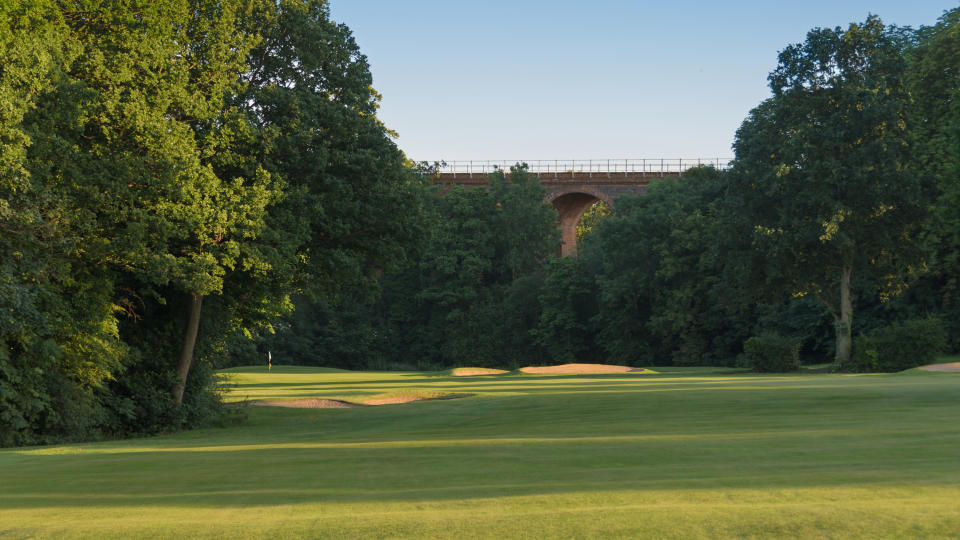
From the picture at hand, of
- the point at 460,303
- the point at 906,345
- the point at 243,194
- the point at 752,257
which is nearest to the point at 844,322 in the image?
the point at 752,257

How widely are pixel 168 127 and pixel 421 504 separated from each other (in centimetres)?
1692

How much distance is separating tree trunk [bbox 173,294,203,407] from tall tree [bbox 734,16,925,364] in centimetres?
2604

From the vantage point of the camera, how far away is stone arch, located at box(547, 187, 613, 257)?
81.6 metres

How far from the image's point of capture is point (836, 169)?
38.8m

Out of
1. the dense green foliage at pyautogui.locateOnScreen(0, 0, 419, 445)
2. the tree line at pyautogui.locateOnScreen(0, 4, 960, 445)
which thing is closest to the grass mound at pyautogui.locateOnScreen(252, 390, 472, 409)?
the tree line at pyautogui.locateOnScreen(0, 4, 960, 445)

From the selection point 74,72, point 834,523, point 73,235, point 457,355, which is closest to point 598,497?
point 834,523

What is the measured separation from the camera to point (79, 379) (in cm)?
2059

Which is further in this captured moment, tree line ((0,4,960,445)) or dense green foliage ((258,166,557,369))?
dense green foliage ((258,166,557,369))

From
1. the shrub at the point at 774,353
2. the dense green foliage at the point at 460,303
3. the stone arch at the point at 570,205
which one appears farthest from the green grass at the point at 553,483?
the stone arch at the point at 570,205

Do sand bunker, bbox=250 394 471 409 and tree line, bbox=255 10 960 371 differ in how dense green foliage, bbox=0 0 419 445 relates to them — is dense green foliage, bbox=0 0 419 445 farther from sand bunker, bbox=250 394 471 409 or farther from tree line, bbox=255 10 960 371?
tree line, bbox=255 10 960 371

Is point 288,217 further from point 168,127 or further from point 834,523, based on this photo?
point 834,523

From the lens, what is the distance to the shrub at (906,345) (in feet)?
112

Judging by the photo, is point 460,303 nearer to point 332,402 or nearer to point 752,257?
point 752,257

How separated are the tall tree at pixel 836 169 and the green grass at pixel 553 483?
87.1 ft
